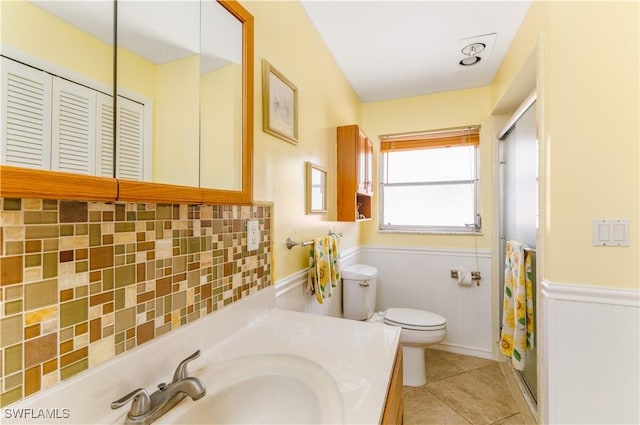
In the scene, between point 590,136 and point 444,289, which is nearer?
point 590,136

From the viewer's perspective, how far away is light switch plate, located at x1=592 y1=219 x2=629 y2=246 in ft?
3.73

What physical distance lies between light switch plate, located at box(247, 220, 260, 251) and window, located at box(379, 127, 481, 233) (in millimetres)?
1836

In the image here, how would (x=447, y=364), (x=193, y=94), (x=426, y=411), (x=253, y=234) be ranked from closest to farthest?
(x=193, y=94)
(x=253, y=234)
(x=426, y=411)
(x=447, y=364)

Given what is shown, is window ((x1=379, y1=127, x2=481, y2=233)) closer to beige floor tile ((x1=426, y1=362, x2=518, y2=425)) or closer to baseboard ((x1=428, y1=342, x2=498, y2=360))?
baseboard ((x1=428, y1=342, x2=498, y2=360))

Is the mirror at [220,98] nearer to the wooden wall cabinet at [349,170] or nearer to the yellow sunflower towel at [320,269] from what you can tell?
the yellow sunflower towel at [320,269]

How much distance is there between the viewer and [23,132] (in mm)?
489

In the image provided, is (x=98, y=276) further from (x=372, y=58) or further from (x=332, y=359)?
(x=372, y=58)

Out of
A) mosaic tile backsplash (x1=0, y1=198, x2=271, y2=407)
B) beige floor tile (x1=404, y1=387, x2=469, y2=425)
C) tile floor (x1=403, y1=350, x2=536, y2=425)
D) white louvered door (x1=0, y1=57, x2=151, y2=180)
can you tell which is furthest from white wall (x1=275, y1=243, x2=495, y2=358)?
white louvered door (x1=0, y1=57, x2=151, y2=180)

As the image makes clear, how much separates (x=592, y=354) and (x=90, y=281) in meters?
1.77

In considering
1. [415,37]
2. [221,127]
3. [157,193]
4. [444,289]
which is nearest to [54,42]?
[157,193]

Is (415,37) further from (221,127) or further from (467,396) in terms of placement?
(467,396)

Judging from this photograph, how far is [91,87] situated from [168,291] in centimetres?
51

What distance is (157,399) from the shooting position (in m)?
0.60

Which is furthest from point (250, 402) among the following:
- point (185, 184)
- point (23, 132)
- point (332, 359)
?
point (23, 132)
